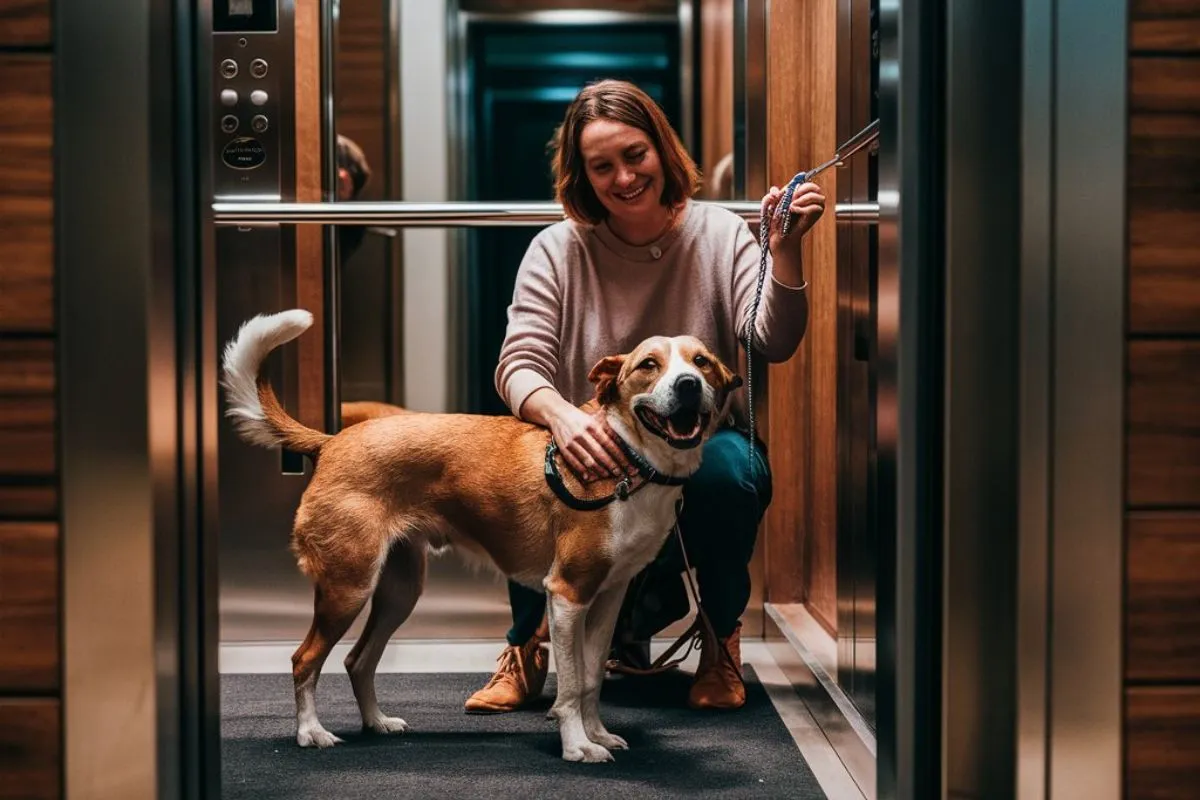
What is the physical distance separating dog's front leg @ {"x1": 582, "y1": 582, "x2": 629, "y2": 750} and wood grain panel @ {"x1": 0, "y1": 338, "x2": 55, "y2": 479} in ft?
3.18

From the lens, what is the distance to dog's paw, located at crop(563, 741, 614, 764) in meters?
1.81

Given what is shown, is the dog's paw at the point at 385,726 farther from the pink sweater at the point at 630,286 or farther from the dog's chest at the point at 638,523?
the pink sweater at the point at 630,286

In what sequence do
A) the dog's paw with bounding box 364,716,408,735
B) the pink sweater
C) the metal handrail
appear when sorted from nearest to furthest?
the dog's paw with bounding box 364,716,408,735, the pink sweater, the metal handrail

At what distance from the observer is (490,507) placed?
75.2 inches

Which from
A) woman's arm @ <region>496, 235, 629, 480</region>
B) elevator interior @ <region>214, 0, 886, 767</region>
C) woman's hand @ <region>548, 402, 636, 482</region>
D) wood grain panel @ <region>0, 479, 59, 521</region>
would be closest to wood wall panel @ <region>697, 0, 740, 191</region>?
elevator interior @ <region>214, 0, 886, 767</region>

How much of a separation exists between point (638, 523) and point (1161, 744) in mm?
835

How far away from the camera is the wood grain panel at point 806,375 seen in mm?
2416

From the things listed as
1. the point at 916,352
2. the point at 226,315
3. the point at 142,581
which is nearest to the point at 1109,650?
the point at 916,352

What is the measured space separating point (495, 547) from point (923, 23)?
1.09m

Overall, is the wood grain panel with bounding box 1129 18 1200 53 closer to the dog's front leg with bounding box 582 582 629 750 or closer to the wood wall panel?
the dog's front leg with bounding box 582 582 629 750

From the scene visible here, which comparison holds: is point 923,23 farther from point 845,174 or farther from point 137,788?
point 137,788

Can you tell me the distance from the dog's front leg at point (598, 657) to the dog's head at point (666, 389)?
0.27 metres

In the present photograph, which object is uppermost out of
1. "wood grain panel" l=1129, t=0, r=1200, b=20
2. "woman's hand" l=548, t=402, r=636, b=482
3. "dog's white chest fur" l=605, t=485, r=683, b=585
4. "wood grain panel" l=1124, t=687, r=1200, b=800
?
"wood grain panel" l=1129, t=0, r=1200, b=20

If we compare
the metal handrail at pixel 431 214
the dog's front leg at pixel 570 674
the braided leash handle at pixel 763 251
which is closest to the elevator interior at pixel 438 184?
the metal handrail at pixel 431 214
